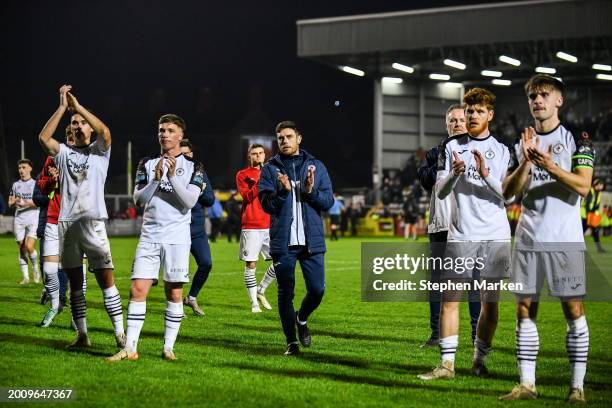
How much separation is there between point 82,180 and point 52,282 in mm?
3194

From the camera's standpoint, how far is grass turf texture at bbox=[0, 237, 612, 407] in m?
7.91

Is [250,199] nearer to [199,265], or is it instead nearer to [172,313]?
[199,265]

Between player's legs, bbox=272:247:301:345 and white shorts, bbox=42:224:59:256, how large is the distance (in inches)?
160

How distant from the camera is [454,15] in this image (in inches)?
1901

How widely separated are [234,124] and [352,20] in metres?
42.9

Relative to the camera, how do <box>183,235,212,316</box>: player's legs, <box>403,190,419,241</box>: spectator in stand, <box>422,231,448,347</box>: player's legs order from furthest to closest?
1. <box>403,190,419,241</box>: spectator in stand
2. <box>183,235,212,316</box>: player's legs
3. <box>422,231,448,347</box>: player's legs

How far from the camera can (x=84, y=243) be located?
9914mm

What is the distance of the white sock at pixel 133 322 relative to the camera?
9391 mm

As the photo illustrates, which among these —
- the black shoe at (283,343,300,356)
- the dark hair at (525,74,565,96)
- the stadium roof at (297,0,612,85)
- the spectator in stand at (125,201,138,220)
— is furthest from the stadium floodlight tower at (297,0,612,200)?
the dark hair at (525,74,565,96)

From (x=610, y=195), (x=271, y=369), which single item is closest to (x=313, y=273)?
(x=271, y=369)

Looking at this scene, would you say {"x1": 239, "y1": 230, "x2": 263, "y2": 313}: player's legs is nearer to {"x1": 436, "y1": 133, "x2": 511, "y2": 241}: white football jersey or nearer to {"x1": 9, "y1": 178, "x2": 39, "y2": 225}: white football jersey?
{"x1": 9, "y1": 178, "x2": 39, "y2": 225}: white football jersey

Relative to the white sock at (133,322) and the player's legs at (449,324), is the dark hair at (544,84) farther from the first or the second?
the white sock at (133,322)

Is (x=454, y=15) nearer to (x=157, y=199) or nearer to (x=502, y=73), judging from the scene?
Result: (x=502, y=73)

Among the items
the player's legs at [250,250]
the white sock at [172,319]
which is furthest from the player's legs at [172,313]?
the player's legs at [250,250]
